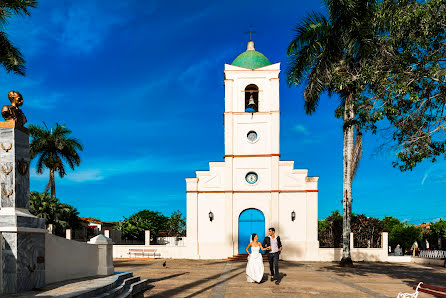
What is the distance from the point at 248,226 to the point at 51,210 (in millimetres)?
13626

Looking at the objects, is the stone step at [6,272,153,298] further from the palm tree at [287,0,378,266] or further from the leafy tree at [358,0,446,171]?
the palm tree at [287,0,378,266]

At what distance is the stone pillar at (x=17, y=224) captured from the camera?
268 inches

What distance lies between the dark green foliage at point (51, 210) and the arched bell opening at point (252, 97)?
1525 centimetres

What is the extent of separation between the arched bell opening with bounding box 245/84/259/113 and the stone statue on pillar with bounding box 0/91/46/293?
17.8 m

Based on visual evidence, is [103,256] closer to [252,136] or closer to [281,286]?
[281,286]

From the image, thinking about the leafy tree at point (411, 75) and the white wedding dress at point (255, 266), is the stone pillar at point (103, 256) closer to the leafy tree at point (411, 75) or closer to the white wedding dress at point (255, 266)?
the white wedding dress at point (255, 266)

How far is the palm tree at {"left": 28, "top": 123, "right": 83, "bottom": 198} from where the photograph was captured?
3017 centimetres

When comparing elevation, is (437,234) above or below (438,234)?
below

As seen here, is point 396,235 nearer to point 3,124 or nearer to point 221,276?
point 221,276

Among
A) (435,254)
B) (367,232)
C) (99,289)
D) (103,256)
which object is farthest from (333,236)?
(99,289)

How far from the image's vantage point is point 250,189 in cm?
2309

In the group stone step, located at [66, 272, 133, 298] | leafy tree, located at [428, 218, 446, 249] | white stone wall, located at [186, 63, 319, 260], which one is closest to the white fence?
white stone wall, located at [186, 63, 319, 260]

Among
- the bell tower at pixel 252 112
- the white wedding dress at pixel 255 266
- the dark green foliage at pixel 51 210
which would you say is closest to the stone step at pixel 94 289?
the white wedding dress at pixel 255 266

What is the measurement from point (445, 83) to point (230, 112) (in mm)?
15622
